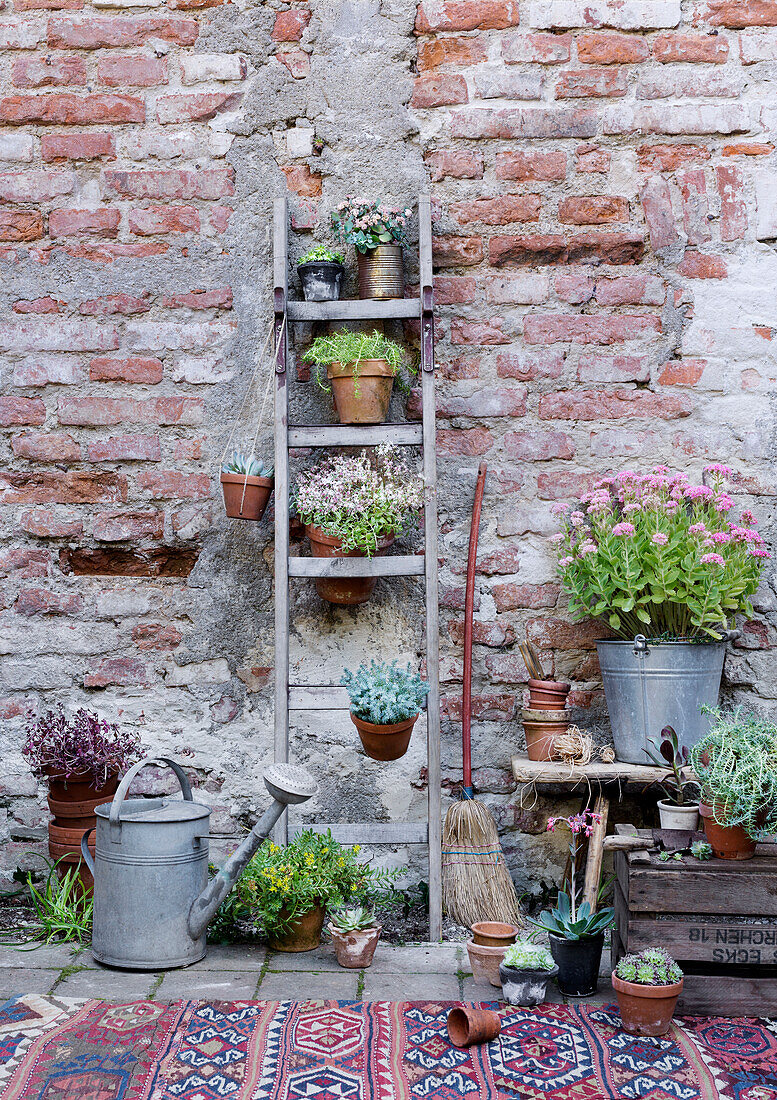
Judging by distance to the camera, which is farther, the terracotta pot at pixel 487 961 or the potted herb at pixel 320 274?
the potted herb at pixel 320 274

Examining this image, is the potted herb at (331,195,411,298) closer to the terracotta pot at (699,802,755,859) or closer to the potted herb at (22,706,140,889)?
the potted herb at (22,706,140,889)

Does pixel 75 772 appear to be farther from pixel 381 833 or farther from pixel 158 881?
pixel 381 833

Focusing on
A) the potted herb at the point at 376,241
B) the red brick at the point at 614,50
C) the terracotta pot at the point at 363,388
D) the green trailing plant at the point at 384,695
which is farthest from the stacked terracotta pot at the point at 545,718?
the red brick at the point at 614,50

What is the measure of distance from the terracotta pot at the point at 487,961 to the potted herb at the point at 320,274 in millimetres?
1872

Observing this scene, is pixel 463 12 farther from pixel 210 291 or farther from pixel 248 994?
pixel 248 994

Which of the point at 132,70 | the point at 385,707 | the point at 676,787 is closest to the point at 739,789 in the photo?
the point at 676,787

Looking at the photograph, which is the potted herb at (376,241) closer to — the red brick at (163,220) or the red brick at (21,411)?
the red brick at (163,220)

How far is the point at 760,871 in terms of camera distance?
2105 mm

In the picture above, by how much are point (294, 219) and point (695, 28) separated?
1391 mm

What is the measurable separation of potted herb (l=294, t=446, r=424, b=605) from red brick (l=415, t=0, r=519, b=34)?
1388 millimetres

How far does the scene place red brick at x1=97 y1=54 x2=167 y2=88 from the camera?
2941mm

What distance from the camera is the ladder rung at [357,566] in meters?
2.64

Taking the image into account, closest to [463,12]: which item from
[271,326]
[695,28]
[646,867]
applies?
[695,28]

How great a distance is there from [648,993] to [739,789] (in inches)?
18.9
